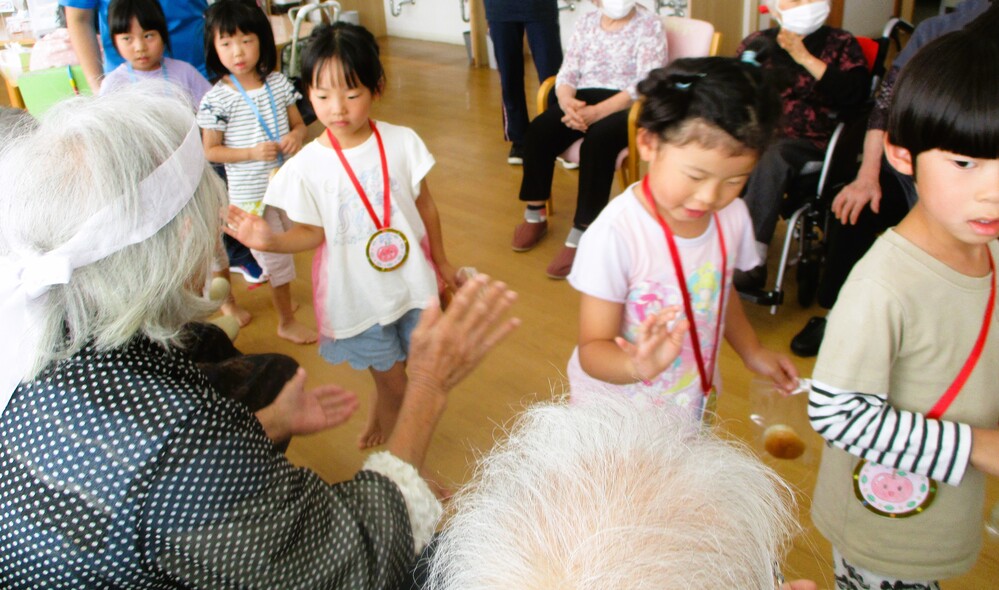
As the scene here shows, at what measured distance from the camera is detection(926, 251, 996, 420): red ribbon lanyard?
105 centimetres

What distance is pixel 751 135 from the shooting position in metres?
1.18

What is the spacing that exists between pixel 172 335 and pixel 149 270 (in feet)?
0.33

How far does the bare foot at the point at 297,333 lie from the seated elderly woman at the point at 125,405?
180 centimetres

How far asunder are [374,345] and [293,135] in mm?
1037

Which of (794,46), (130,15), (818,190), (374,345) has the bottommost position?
(374,345)

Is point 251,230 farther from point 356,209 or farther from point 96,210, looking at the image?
point 96,210

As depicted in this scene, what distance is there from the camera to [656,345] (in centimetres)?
116

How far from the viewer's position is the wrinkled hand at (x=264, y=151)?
2.48 m

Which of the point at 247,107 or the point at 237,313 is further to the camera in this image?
the point at 237,313

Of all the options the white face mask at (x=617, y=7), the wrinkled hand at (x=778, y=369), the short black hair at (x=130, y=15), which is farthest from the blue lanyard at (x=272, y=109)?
the wrinkled hand at (x=778, y=369)

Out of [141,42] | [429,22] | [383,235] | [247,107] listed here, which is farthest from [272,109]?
[429,22]

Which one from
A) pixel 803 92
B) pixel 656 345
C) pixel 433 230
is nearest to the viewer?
pixel 656 345

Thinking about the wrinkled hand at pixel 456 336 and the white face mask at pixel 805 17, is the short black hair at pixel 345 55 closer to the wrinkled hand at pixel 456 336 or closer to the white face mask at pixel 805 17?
the wrinkled hand at pixel 456 336

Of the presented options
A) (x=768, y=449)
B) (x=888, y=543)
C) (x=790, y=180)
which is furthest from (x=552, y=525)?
(x=790, y=180)
